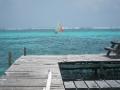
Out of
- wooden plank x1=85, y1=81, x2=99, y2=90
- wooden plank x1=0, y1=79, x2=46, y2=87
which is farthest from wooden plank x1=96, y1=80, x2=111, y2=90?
wooden plank x1=0, y1=79, x2=46, y2=87

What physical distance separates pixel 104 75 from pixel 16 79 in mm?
9241

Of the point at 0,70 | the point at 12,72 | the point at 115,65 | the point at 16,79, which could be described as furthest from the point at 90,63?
the point at 0,70

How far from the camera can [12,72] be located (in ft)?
35.3

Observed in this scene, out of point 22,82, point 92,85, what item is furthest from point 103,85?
point 22,82

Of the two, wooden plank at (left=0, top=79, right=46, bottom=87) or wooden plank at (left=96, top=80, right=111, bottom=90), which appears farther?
wooden plank at (left=96, top=80, right=111, bottom=90)

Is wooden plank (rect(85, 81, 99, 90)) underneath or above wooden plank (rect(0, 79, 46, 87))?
underneath

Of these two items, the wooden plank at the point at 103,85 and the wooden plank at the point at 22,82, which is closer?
the wooden plank at the point at 22,82

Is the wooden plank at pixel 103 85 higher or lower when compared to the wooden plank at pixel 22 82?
lower

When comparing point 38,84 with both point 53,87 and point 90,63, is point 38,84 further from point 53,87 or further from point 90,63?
point 90,63

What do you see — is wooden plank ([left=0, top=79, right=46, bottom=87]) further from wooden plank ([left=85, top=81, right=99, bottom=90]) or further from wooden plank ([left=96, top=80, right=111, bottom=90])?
wooden plank ([left=96, top=80, right=111, bottom=90])

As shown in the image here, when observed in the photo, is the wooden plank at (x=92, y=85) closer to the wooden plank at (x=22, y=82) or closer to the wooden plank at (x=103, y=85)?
the wooden plank at (x=103, y=85)

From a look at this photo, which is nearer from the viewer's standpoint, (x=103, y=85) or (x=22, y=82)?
(x=22, y=82)

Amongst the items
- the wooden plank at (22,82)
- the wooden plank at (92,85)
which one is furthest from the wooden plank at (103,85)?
the wooden plank at (22,82)

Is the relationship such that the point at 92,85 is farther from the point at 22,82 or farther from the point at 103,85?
the point at 22,82
